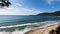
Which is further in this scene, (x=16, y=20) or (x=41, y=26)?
(x=41, y=26)

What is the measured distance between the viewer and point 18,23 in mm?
3080

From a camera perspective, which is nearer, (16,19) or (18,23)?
Result: (16,19)

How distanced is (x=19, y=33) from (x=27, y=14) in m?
0.44

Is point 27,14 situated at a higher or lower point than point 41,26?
higher

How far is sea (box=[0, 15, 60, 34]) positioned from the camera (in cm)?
280

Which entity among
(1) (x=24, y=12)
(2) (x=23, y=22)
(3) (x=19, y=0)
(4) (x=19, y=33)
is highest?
(3) (x=19, y=0)

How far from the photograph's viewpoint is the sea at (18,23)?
2.80 meters

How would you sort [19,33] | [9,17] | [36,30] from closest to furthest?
[9,17], [19,33], [36,30]

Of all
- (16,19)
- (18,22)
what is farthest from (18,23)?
(16,19)

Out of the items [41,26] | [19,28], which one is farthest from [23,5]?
[41,26]

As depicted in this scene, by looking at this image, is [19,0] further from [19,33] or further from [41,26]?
[41,26]

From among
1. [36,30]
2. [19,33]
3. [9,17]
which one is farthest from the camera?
[36,30]

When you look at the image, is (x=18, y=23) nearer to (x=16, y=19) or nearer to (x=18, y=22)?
(x=18, y=22)

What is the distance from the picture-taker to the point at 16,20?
9.74ft
